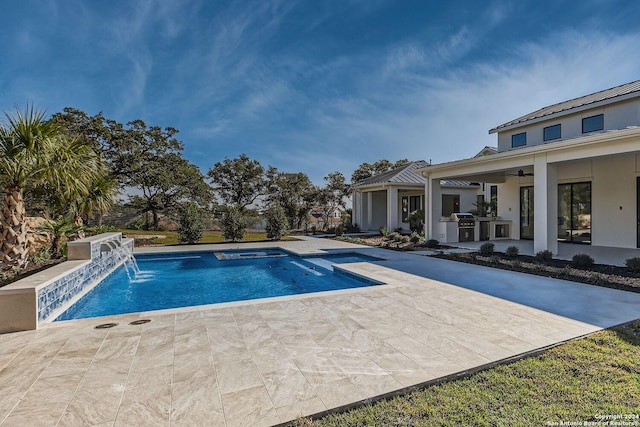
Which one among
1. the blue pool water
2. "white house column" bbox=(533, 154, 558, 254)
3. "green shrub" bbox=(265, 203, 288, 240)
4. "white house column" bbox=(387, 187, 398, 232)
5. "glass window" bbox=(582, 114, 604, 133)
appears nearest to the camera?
the blue pool water

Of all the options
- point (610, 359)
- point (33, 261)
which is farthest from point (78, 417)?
point (33, 261)

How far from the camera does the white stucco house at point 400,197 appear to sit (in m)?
19.7

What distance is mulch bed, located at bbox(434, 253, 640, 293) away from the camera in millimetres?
7094

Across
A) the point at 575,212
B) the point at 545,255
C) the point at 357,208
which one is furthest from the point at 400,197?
the point at 545,255

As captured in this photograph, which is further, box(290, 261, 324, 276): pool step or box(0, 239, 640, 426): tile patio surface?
box(290, 261, 324, 276): pool step

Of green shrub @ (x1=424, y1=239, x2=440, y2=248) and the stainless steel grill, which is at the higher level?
the stainless steel grill

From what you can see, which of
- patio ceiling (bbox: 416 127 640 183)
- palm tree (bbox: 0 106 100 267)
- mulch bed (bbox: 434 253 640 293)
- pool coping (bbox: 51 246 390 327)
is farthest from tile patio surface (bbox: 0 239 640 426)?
patio ceiling (bbox: 416 127 640 183)

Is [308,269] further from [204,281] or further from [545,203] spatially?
[545,203]

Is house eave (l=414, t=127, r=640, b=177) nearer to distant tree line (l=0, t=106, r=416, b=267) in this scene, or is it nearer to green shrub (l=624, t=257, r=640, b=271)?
green shrub (l=624, t=257, r=640, b=271)

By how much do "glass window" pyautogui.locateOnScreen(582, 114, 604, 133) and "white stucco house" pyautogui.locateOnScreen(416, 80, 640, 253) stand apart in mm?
32

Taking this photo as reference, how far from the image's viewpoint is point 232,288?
8.29 meters

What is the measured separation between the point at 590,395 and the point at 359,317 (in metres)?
2.79

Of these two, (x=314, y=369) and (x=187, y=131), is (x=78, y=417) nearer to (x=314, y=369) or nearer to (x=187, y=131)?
(x=314, y=369)

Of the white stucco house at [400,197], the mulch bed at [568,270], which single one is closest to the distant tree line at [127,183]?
the white stucco house at [400,197]
